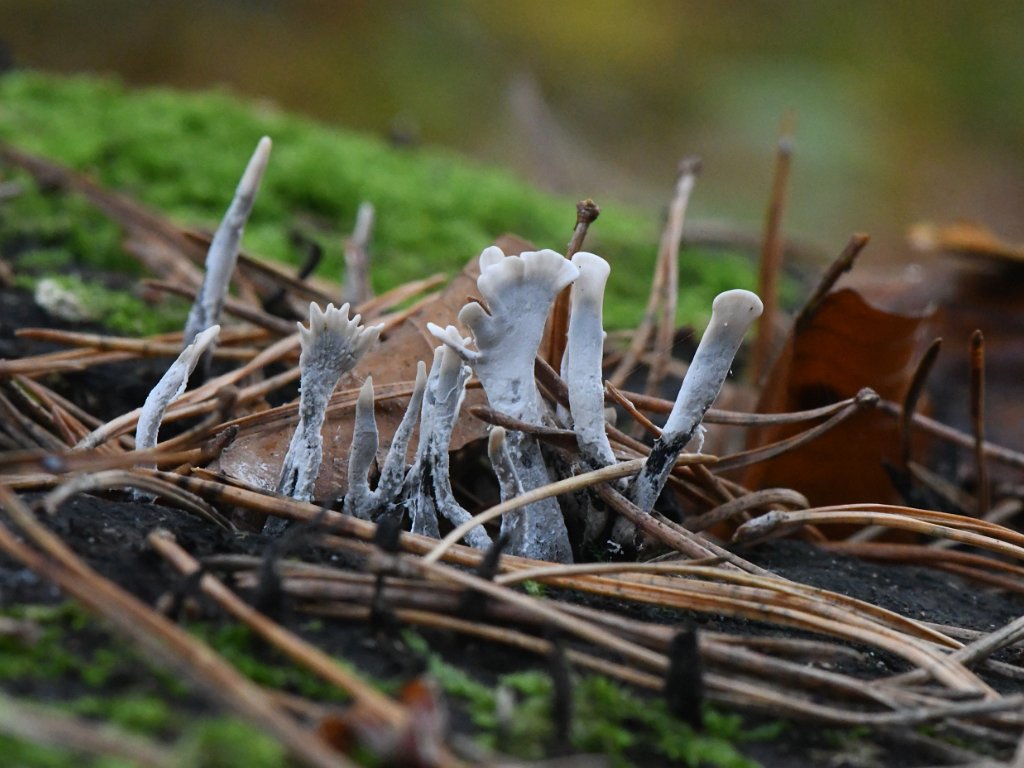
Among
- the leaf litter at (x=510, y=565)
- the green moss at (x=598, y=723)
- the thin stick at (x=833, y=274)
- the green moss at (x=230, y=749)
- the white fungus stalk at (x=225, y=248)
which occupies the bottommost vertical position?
the green moss at (x=230, y=749)

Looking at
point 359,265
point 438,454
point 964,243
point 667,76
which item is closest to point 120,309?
point 359,265

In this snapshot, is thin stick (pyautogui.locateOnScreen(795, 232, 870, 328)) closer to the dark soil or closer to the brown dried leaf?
the dark soil

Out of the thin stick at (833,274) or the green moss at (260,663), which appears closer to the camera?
the green moss at (260,663)

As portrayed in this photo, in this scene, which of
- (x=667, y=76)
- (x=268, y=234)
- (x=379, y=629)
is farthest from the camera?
(x=667, y=76)

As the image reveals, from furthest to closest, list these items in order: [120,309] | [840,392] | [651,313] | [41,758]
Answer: [120,309] → [651,313] → [840,392] → [41,758]

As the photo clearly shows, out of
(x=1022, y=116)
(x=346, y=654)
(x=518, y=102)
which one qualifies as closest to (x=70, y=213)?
(x=346, y=654)

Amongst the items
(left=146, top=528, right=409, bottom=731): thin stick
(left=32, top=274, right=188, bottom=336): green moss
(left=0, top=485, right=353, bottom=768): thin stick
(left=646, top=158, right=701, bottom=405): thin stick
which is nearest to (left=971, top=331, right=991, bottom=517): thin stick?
(left=646, top=158, right=701, bottom=405): thin stick

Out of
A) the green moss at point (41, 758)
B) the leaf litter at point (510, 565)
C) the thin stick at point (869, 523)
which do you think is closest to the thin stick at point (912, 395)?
the leaf litter at point (510, 565)

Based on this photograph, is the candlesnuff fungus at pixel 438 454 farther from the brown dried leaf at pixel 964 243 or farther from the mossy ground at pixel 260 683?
the brown dried leaf at pixel 964 243

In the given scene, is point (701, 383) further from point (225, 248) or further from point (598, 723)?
point (225, 248)
